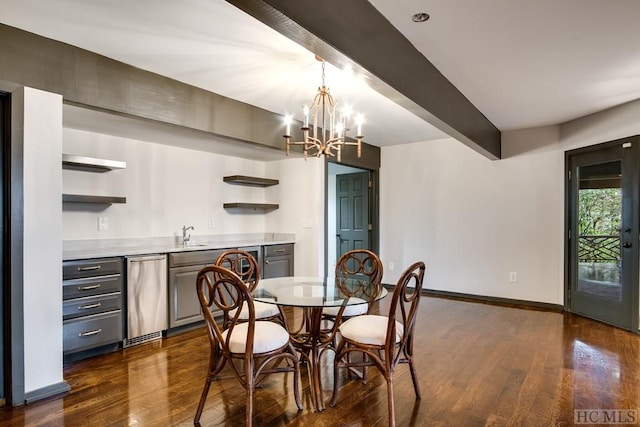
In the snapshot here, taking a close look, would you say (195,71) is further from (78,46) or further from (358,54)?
(358,54)

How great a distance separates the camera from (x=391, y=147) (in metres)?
5.87

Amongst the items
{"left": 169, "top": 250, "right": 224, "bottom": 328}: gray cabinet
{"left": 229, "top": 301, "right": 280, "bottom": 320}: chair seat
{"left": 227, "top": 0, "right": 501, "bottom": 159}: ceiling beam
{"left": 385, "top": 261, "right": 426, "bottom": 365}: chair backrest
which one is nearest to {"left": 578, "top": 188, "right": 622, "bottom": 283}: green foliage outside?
{"left": 227, "top": 0, "right": 501, "bottom": 159}: ceiling beam

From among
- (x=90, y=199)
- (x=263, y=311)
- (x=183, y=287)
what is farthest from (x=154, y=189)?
(x=263, y=311)

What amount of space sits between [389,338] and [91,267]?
2389 mm

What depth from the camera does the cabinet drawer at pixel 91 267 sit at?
286cm

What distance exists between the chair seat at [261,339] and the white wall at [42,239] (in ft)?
3.90

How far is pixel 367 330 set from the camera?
228cm

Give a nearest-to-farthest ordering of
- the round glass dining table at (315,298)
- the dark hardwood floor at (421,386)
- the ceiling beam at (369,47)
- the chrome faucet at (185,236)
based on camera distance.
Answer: the ceiling beam at (369,47) < the dark hardwood floor at (421,386) < the round glass dining table at (315,298) < the chrome faucet at (185,236)

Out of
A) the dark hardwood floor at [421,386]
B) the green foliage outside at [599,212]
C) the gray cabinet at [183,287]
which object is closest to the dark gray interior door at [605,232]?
the green foliage outside at [599,212]

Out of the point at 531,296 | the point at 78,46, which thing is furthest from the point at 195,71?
the point at 531,296

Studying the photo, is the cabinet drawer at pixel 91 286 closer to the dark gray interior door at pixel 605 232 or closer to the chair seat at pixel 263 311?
the chair seat at pixel 263 311

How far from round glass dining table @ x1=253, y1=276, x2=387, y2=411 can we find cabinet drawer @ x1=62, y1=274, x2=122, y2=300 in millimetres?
1271

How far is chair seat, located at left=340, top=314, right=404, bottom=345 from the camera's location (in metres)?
2.21

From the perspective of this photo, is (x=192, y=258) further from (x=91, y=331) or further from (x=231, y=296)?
(x=231, y=296)
